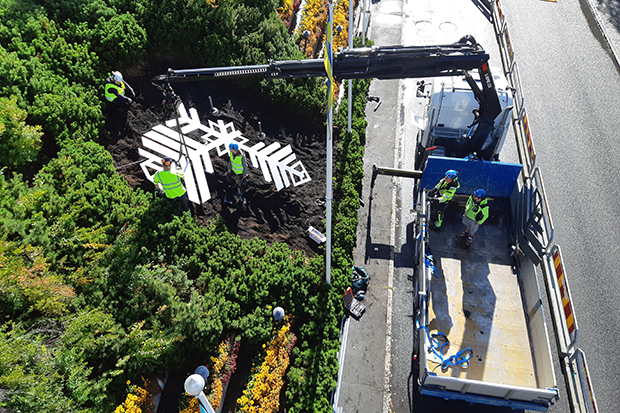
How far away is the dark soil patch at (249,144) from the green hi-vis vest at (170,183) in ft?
3.55

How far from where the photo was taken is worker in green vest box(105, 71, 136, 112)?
1155 centimetres

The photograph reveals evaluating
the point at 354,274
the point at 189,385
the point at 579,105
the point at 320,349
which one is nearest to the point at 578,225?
the point at 579,105

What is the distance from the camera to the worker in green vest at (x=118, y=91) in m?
11.6

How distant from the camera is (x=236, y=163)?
35.7ft

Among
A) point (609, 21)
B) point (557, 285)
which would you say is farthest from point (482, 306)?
point (609, 21)

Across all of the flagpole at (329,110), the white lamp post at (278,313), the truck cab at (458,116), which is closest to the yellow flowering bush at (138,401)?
the white lamp post at (278,313)

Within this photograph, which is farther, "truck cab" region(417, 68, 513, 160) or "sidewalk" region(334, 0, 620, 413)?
"truck cab" region(417, 68, 513, 160)

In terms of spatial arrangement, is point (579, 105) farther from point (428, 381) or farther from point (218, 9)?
point (218, 9)

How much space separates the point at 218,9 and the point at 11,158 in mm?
8773

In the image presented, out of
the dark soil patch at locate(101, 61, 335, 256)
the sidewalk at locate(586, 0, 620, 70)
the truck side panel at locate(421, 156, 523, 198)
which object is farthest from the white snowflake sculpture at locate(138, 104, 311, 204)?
the sidewalk at locate(586, 0, 620, 70)

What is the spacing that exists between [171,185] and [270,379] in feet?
18.4

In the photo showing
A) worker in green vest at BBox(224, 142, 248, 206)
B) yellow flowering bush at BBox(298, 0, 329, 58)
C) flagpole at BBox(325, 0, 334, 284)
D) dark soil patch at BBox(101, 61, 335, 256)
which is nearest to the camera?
flagpole at BBox(325, 0, 334, 284)

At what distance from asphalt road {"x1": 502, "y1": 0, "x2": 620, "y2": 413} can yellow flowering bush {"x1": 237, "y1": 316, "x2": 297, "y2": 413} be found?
777 centimetres

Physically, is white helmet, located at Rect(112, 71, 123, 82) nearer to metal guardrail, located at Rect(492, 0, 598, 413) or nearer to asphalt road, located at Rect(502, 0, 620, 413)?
metal guardrail, located at Rect(492, 0, 598, 413)
